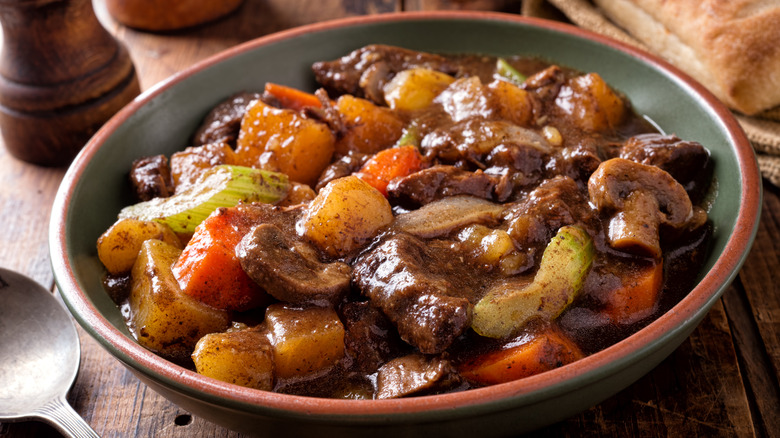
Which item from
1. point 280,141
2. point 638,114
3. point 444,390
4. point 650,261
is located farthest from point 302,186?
point 638,114

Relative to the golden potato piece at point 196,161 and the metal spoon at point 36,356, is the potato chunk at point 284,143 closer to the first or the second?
the golden potato piece at point 196,161

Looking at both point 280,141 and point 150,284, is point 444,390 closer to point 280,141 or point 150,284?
point 150,284

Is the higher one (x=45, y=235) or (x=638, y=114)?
(x=638, y=114)

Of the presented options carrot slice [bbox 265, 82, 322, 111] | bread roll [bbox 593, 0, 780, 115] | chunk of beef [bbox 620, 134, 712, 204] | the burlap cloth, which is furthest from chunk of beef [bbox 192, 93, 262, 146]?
bread roll [bbox 593, 0, 780, 115]

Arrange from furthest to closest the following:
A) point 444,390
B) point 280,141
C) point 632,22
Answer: point 632,22, point 280,141, point 444,390

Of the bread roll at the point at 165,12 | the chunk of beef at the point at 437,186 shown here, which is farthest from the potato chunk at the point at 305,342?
the bread roll at the point at 165,12

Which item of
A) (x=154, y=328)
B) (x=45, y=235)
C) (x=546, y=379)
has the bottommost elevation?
(x=45, y=235)

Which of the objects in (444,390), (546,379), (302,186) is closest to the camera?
(546,379)
